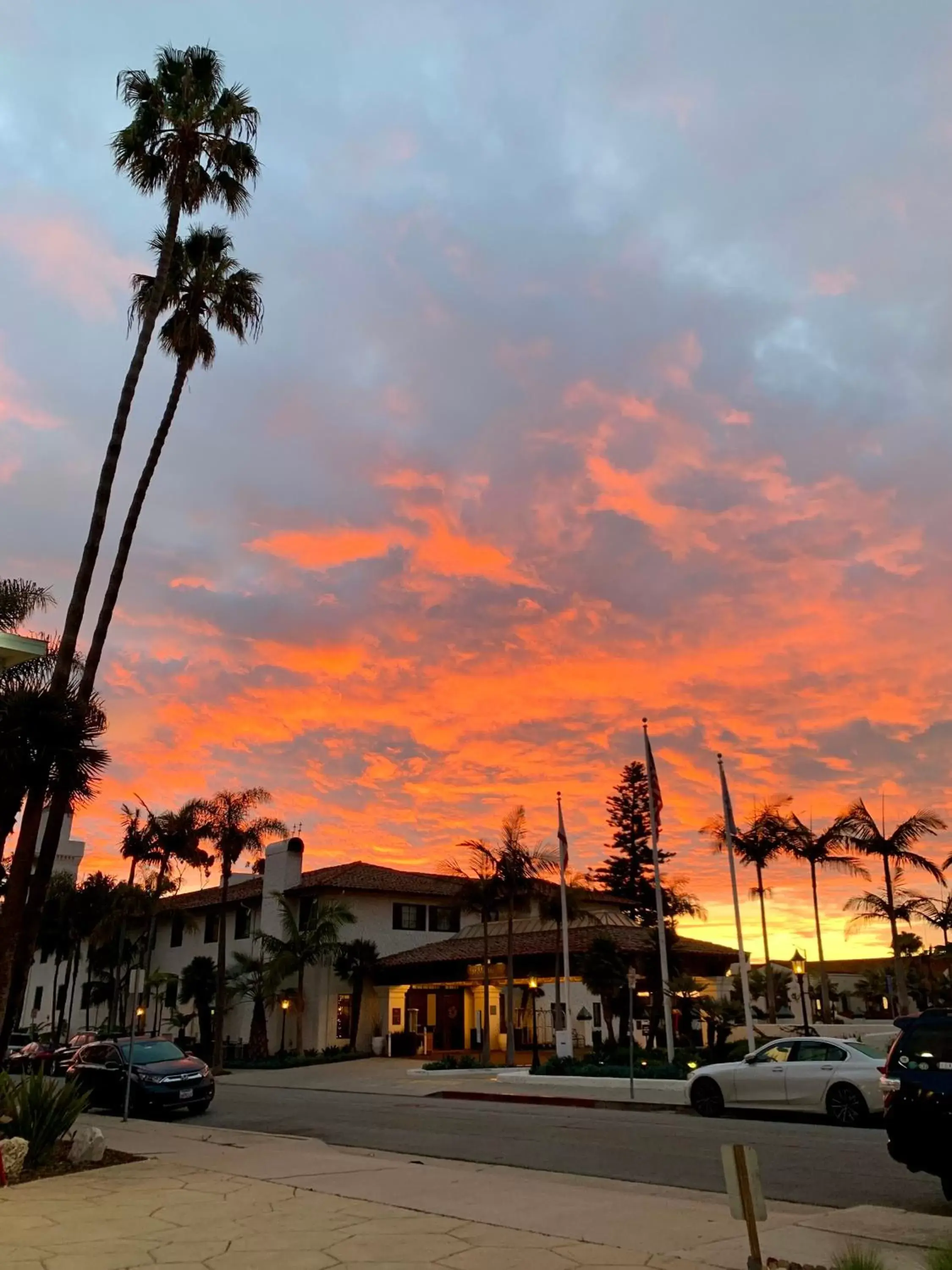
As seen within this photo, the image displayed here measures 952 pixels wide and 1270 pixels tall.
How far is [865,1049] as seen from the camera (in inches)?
668

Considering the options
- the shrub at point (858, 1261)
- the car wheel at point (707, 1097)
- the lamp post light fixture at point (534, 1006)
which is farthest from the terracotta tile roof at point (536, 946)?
the shrub at point (858, 1261)

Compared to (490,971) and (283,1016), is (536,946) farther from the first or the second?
(283,1016)

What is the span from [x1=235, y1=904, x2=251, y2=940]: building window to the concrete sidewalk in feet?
122

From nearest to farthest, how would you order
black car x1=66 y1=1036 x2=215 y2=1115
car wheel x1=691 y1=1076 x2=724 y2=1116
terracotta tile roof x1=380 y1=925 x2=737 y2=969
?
1. car wheel x1=691 y1=1076 x2=724 y2=1116
2. black car x1=66 y1=1036 x2=215 y2=1115
3. terracotta tile roof x1=380 y1=925 x2=737 y2=969

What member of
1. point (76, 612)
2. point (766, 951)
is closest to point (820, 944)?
point (766, 951)

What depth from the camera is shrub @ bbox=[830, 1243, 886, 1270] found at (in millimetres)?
6160

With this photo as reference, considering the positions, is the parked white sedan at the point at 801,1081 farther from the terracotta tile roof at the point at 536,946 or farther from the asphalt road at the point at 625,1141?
the terracotta tile roof at the point at 536,946

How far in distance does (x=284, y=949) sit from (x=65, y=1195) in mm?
32326

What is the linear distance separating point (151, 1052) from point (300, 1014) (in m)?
→ 21.6

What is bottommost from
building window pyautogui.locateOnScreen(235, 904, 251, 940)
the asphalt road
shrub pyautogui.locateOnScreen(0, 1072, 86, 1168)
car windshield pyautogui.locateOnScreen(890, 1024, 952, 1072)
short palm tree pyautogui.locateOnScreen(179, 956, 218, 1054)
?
the asphalt road

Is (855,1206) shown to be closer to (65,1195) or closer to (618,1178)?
(618,1178)

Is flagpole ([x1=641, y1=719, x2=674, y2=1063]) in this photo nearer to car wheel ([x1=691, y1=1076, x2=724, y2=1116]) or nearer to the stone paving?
car wheel ([x1=691, y1=1076, x2=724, y2=1116])

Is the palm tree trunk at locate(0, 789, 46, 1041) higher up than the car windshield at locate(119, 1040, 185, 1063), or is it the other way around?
the palm tree trunk at locate(0, 789, 46, 1041)

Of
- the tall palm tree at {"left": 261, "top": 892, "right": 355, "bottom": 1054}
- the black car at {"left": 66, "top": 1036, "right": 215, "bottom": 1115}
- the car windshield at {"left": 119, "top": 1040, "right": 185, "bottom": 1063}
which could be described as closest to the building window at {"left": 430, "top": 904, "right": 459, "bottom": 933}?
the tall palm tree at {"left": 261, "top": 892, "right": 355, "bottom": 1054}
